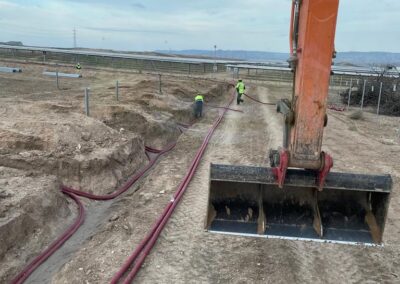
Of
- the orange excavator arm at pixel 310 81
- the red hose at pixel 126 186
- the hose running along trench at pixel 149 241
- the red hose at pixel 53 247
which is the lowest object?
the red hose at pixel 53 247

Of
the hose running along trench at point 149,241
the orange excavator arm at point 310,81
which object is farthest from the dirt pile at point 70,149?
the orange excavator arm at point 310,81

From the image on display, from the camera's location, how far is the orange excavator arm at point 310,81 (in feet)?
16.0

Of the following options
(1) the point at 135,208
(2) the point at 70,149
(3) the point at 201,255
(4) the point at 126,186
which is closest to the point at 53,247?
(1) the point at 135,208

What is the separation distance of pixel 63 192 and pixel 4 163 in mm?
1439

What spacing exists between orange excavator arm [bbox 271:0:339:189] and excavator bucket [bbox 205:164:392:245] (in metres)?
0.51

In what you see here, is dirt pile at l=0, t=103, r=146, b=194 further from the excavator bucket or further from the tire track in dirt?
the excavator bucket

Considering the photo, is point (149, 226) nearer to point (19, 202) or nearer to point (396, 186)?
point (19, 202)

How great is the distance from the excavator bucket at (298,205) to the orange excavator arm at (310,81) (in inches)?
20.2

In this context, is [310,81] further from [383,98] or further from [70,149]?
[383,98]

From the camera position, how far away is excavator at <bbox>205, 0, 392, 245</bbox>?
4973mm

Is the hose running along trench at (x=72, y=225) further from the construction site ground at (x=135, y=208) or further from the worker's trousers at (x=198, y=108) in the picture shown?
the worker's trousers at (x=198, y=108)

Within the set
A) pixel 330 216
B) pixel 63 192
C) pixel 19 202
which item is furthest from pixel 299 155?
pixel 63 192

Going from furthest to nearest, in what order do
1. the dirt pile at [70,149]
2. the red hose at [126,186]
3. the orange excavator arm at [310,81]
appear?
1. the dirt pile at [70,149]
2. the red hose at [126,186]
3. the orange excavator arm at [310,81]

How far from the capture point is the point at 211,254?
649 cm
